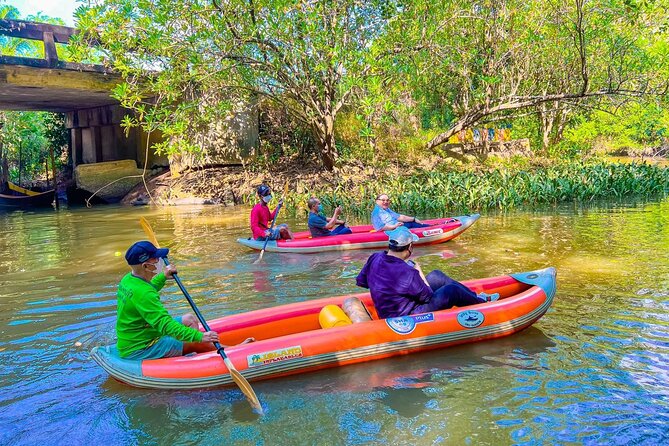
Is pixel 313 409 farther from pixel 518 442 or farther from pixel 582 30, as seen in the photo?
pixel 582 30

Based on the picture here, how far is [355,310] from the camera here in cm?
571

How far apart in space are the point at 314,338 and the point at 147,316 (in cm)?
138

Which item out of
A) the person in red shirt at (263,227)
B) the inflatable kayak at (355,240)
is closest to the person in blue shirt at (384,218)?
the inflatable kayak at (355,240)

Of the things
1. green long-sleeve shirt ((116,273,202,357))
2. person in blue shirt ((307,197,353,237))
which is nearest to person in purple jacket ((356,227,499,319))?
green long-sleeve shirt ((116,273,202,357))

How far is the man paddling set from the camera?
458cm

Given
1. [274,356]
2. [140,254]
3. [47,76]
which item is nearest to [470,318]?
[274,356]

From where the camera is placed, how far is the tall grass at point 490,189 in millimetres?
15172

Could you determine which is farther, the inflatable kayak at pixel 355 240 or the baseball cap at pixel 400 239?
the inflatable kayak at pixel 355 240

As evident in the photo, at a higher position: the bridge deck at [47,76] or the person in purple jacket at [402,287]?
the bridge deck at [47,76]

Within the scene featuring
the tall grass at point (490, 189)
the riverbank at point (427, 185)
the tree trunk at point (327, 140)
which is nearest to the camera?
the tall grass at point (490, 189)

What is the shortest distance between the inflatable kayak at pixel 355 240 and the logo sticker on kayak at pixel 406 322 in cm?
489

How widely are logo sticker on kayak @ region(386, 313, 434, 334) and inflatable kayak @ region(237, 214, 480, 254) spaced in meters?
4.89

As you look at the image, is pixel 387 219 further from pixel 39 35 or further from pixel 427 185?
pixel 39 35

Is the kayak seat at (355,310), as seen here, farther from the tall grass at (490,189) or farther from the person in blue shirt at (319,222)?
the tall grass at (490,189)
